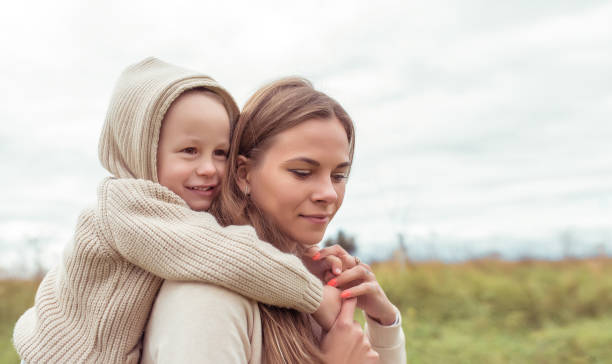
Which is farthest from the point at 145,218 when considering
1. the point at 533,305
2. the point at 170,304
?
→ the point at 533,305

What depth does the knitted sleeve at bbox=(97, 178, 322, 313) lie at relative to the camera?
1771mm

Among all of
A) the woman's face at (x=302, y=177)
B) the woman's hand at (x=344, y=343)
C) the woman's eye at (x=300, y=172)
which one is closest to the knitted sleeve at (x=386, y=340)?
the woman's hand at (x=344, y=343)

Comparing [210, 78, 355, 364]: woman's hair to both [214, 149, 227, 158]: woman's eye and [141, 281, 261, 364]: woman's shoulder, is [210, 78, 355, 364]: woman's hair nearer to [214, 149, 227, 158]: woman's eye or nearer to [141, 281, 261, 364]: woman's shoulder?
[214, 149, 227, 158]: woman's eye

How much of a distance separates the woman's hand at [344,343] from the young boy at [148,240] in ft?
0.58

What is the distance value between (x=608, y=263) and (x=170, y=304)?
1004 cm

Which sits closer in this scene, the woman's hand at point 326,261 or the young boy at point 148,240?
the young boy at point 148,240

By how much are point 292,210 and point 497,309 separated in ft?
25.4

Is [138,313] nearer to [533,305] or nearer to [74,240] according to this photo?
[74,240]

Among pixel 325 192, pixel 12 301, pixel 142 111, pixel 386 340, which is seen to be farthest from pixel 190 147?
pixel 12 301

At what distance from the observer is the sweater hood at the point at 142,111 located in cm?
219

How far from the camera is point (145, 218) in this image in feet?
6.32

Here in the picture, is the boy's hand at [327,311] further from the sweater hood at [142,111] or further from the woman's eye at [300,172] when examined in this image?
the sweater hood at [142,111]

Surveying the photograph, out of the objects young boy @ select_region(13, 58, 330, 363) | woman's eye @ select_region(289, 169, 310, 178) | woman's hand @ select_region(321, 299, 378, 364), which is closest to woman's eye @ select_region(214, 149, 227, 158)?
young boy @ select_region(13, 58, 330, 363)

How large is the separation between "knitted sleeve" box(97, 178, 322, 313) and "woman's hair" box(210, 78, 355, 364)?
18 cm
